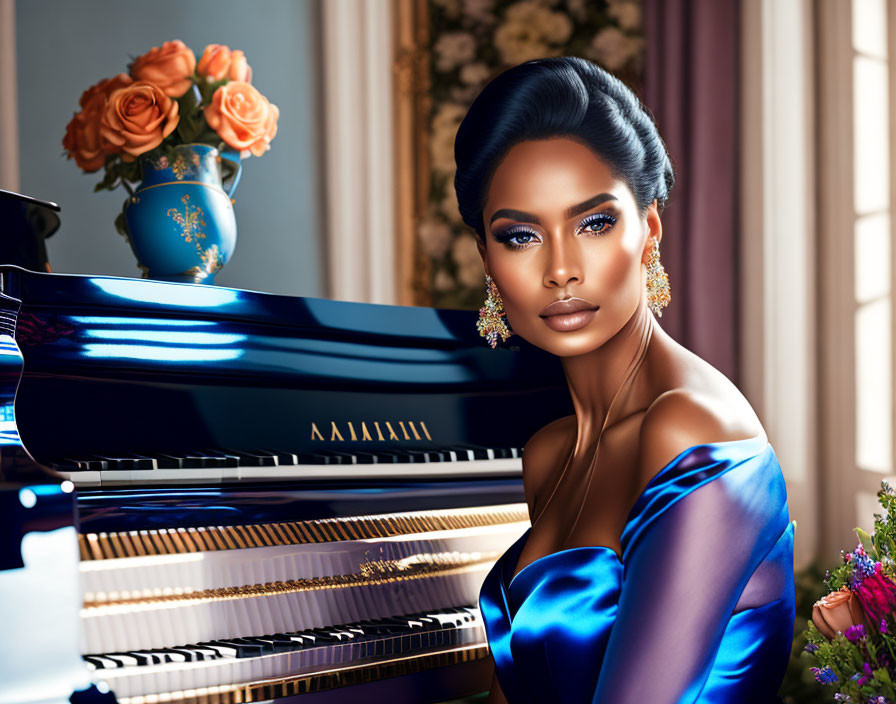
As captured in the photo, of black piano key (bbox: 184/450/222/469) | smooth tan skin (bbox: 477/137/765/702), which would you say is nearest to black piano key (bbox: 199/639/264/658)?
black piano key (bbox: 184/450/222/469)

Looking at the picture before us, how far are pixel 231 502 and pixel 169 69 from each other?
114 centimetres

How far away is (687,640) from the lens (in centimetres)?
105

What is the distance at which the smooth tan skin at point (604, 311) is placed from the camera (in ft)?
3.78

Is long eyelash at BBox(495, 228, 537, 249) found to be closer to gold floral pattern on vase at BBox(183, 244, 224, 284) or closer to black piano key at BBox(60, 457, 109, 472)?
black piano key at BBox(60, 457, 109, 472)

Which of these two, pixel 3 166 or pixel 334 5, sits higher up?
pixel 334 5

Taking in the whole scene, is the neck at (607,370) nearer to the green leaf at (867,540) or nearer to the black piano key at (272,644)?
the green leaf at (867,540)

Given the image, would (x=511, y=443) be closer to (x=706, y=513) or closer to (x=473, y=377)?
(x=473, y=377)

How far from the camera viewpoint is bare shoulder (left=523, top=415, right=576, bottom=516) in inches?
60.1

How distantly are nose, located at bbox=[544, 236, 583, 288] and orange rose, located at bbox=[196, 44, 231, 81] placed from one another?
51.3 inches

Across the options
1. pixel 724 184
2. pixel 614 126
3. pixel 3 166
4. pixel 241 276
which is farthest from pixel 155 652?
pixel 724 184

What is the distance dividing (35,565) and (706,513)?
91 centimetres

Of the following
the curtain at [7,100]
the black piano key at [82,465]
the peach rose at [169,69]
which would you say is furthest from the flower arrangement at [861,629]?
the curtain at [7,100]

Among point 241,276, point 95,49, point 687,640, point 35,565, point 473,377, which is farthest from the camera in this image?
point 241,276

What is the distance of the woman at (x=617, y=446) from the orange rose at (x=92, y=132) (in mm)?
1134
